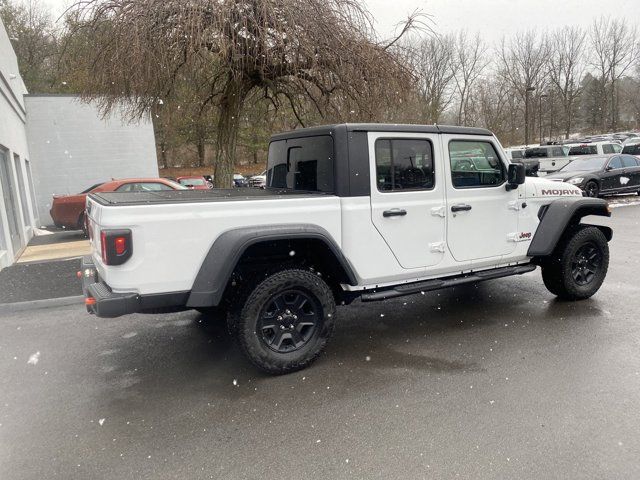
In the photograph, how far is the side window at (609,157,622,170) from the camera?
1616 cm

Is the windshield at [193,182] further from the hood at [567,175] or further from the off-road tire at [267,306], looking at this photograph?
the off-road tire at [267,306]

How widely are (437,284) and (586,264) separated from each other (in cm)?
227

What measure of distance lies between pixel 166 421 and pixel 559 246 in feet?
14.7

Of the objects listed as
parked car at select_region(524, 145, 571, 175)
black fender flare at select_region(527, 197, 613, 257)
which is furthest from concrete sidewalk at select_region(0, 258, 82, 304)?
parked car at select_region(524, 145, 571, 175)

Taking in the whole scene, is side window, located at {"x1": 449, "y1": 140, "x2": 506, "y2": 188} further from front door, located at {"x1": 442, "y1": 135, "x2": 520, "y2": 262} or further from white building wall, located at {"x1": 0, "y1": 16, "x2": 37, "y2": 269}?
white building wall, located at {"x1": 0, "y1": 16, "x2": 37, "y2": 269}

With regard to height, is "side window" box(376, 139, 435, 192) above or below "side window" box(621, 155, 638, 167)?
above

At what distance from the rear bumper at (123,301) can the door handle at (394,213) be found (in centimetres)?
179

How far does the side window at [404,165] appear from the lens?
4273 mm

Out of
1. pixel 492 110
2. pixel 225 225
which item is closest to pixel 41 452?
pixel 225 225

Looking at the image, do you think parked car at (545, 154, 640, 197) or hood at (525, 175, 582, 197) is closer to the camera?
hood at (525, 175, 582, 197)

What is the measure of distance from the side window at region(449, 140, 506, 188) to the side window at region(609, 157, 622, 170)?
13.6 metres

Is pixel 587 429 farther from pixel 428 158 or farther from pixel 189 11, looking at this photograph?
pixel 189 11

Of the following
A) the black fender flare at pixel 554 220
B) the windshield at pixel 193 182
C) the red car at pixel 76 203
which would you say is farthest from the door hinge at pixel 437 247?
the windshield at pixel 193 182

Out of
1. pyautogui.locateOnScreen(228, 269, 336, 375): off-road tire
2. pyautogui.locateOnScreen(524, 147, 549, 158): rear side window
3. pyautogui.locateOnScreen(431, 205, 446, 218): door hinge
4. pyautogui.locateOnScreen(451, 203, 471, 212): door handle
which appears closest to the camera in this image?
pyautogui.locateOnScreen(228, 269, 336, 375): off-road tire
